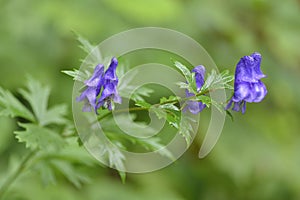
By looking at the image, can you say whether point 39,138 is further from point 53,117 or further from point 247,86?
point 247,86

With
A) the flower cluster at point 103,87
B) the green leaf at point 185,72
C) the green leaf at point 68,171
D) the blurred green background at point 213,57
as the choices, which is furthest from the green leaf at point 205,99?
the blurred green background at point 213,57

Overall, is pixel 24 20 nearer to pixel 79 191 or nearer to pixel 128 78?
pixel 79 191

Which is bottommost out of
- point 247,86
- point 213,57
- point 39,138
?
point 39,138

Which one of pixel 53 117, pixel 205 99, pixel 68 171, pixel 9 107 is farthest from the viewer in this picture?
pixel 68 171

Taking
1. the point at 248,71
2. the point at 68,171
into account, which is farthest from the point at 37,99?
the point at 248,71

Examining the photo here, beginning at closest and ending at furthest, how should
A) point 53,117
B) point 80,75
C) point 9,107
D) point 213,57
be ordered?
point 80,75
point 9,107
point 53,117
point 213,57

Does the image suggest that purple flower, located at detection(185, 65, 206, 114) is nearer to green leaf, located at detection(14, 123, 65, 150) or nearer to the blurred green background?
green leaf, located at detection(14, 123, 65, 150)

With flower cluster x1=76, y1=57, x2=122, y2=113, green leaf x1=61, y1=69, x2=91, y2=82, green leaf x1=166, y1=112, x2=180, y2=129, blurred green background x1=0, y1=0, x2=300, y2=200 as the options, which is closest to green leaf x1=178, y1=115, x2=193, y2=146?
green leaf x1=166, y1=112, x2=180, y2=129
